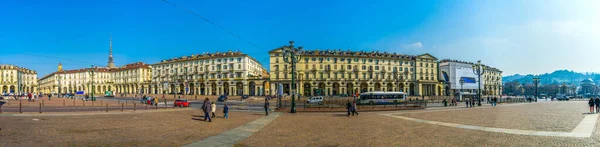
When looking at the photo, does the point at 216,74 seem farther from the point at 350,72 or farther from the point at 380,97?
the point at 380,97

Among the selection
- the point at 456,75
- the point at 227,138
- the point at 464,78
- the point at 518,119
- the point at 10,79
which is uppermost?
the point at 10,79

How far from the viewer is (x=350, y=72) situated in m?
82.4

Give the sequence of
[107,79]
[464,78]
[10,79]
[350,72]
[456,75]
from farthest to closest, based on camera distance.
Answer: [10,79]
[107,79]
[464,78]
[456,75]
[350,72]

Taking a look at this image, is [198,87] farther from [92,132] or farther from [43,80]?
→ [43,80]

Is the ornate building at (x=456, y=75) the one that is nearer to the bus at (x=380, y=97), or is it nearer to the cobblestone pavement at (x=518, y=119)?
the bus at (x=380, y=97)

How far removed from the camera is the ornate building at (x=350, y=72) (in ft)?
259

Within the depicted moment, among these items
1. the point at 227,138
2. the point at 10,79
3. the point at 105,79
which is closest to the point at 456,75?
the point at 227,138

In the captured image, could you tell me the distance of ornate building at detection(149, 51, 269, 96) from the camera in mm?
81494

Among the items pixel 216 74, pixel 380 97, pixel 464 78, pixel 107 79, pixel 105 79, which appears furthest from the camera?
pixel 107 79

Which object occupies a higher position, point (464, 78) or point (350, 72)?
point (350, 72)

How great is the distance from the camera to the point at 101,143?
9.49 metres

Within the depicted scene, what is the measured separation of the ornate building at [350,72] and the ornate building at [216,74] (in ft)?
25.0

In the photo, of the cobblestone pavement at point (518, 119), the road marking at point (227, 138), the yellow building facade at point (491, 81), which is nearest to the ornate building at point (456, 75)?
the yellow building facade at point (491, 81)

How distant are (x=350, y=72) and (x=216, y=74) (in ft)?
126
